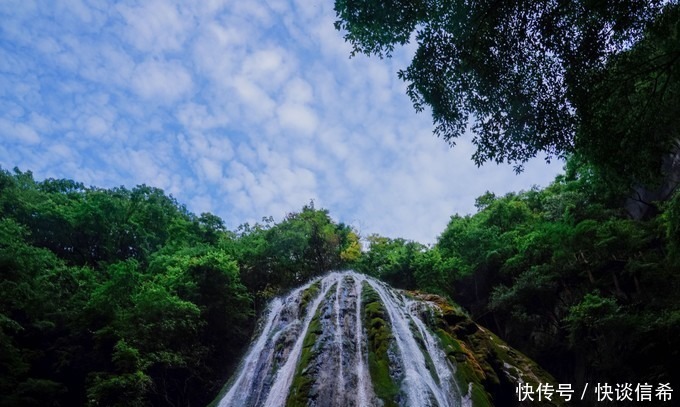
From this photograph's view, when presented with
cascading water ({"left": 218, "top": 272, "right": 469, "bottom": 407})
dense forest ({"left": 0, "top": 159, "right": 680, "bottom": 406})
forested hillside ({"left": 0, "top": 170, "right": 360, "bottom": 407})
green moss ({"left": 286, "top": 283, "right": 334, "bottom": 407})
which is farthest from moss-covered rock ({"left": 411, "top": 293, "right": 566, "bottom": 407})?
forested hillside ({"left": 0, "top": 170, "right": 360, "bottom": 407})

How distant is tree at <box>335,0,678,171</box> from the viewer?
19.9ft

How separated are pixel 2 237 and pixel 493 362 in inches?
519

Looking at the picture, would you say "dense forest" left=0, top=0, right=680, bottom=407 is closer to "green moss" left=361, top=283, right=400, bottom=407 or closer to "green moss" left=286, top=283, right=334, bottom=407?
"green moss" left=286, top=283, right=334, bottom=407

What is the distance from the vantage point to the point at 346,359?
1011cm

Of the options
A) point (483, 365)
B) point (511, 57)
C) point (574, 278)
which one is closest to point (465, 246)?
point (574, 278)

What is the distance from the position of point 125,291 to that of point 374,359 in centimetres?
754

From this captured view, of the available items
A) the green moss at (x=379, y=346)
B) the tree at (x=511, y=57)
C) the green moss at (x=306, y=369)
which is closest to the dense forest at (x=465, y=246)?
the tree at (x=511, y=57)

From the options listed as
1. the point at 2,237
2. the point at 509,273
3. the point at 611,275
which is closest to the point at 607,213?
the point at 611,275

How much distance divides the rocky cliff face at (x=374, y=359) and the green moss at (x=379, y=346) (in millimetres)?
24

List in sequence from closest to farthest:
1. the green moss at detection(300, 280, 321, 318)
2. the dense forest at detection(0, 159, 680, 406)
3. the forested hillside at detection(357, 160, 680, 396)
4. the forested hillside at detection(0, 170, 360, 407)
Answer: the forested hillside at detection(0, 170, 360, 407) → the dense forest at detection(0, 159, 680, 406) → the forested hillside at detection(357, 160, 680, 396) → the green moss at detection(300, 280, 321, 318)

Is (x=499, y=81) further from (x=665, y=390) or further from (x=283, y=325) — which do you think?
(x=283, y=325)

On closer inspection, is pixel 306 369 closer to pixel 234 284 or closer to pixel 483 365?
pixel 483 365

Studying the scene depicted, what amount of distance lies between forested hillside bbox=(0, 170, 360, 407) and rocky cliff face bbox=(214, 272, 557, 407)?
218 cm

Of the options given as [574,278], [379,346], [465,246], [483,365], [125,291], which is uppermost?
[465,246]
